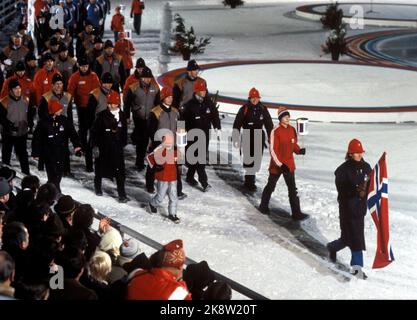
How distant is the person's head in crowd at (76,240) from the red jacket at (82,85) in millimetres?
6771

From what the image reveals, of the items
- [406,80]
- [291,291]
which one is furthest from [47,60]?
[406,80]

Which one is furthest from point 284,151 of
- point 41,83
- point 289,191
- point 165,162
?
point 41,83

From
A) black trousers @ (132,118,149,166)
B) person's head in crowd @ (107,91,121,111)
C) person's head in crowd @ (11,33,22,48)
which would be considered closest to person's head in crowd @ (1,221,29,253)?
person's head in crowd @ (107,91,121,111)

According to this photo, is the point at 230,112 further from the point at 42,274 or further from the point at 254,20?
the point at 254,20

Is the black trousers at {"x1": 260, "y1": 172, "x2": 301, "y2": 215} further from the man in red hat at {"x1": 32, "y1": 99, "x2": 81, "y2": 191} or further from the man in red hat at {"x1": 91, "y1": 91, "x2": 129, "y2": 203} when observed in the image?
the man in red hat at {"x1": 32, "y1": 99, "x2": 81, "y2": 191}

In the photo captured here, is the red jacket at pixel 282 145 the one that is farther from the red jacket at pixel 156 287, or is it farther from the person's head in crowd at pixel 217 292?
the red jacket at pixel 156 287

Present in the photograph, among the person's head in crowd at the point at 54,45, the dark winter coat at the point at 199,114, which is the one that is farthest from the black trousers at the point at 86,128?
the person's head in crowd at the point at 54,45

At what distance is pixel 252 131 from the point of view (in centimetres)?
1286

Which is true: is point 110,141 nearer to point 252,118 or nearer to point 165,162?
point 165,162

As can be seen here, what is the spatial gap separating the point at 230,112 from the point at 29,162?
218 inches

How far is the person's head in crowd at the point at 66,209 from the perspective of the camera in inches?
330

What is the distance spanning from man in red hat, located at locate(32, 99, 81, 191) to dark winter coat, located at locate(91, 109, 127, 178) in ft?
1.03

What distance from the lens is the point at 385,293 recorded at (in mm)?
9195

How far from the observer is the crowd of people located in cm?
635
